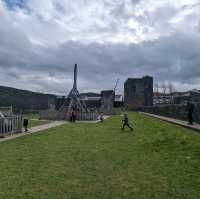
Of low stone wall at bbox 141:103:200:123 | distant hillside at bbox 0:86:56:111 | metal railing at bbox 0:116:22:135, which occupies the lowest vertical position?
metal railing at bbox 0:116:22:135

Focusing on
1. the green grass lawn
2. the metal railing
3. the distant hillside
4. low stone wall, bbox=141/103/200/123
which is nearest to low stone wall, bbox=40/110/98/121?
low stone wall, bbox=141/103/200/123

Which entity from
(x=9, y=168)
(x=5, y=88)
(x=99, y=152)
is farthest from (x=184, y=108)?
(x=5, y=88)

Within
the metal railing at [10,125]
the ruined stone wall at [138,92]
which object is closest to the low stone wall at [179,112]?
the metal railing at [10,125]

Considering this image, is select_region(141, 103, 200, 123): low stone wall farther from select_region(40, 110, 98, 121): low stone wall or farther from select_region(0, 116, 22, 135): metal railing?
select_region(0, 116, 22, 135): metal railing

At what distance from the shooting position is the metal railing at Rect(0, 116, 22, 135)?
1436 centimetres

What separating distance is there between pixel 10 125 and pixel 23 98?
62.1m

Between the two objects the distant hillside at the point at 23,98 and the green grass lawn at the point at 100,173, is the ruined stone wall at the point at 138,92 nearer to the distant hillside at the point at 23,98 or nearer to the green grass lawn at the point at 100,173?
the distant hillside at the point at 23,98

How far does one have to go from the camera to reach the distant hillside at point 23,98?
6974cm

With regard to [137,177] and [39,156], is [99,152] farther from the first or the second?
[137,177]

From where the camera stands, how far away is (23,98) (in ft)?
247

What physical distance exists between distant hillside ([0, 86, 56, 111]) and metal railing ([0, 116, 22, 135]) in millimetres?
52648

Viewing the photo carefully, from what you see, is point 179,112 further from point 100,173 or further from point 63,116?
point 100,173

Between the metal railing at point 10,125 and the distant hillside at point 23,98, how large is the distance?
173 feet

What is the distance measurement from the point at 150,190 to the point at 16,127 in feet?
40.0
